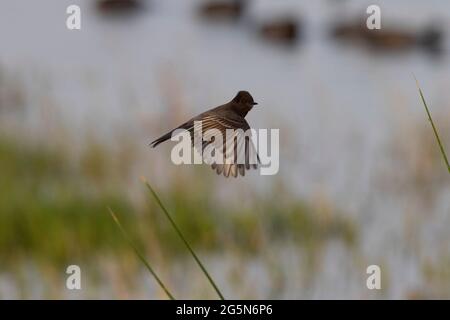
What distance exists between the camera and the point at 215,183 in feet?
23.2

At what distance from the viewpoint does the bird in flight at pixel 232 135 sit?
1854mm

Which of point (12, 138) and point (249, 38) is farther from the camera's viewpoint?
point (249, 38)

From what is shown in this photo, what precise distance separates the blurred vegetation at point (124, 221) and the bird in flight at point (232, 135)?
411 centimetres

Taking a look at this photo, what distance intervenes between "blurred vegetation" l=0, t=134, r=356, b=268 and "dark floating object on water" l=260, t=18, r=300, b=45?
5.38 metres

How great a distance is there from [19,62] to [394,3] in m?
5.95

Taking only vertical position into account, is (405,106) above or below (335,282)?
above

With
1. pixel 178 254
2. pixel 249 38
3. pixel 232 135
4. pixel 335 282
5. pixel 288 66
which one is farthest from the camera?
pixel 249 38

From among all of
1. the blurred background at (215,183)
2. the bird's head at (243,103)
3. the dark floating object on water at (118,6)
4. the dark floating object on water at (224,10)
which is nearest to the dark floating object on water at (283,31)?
the dark floating object on water at (224,10)

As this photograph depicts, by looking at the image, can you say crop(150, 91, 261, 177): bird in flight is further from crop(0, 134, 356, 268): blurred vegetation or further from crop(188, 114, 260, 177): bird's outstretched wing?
crop(0, 134, 356, 268): blurred vegetation

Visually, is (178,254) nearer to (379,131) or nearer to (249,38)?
(379,131)

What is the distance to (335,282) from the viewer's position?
5.98 meters

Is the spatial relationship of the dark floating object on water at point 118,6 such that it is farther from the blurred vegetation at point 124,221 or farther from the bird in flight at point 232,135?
the bird in flight at point 232,135

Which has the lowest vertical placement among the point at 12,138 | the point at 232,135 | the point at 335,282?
the point at 335,282

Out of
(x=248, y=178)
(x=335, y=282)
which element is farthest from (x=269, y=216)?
(x=335, y=282)
